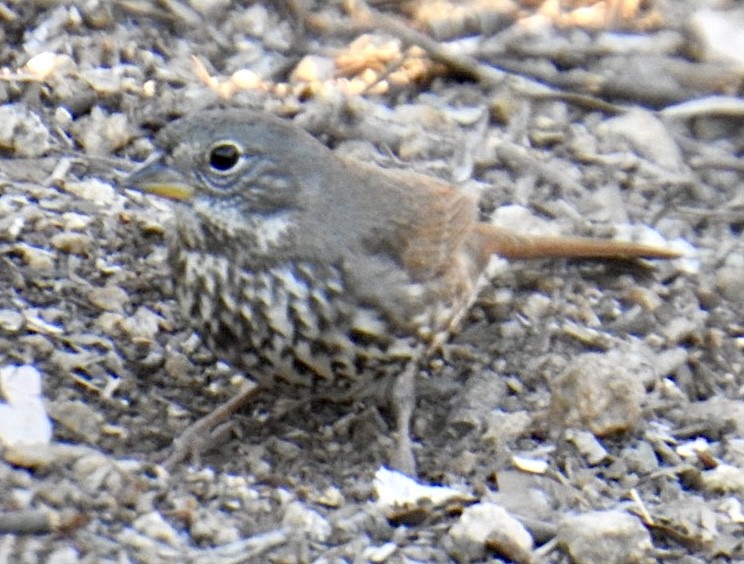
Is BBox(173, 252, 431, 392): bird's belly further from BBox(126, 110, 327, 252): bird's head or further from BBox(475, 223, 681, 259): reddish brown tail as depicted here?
BBox(475, 223, 681, 259): reddish brown tail

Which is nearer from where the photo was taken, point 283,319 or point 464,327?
point 283,319

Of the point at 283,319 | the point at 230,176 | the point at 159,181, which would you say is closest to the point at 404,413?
the point at 283,319

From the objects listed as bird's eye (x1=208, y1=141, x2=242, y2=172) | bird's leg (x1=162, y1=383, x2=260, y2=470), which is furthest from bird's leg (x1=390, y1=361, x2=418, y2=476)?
bird's eye (x1=208, y1=141, x2=242, y2=172)

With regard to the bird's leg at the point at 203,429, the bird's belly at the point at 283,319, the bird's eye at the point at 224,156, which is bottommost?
the bird's leg at the point at 203,429

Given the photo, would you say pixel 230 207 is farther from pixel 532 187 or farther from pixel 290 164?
pixel 532 187

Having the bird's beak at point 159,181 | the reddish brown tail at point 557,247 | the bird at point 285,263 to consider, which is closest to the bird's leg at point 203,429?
the bird at point 285,263

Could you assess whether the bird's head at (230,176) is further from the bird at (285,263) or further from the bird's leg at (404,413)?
the bird's leg at (404,413)

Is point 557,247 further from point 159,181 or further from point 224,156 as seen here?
point 159,181

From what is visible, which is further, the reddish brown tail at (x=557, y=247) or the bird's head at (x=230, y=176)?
the reddish brown tail at (x=557, y=247)
